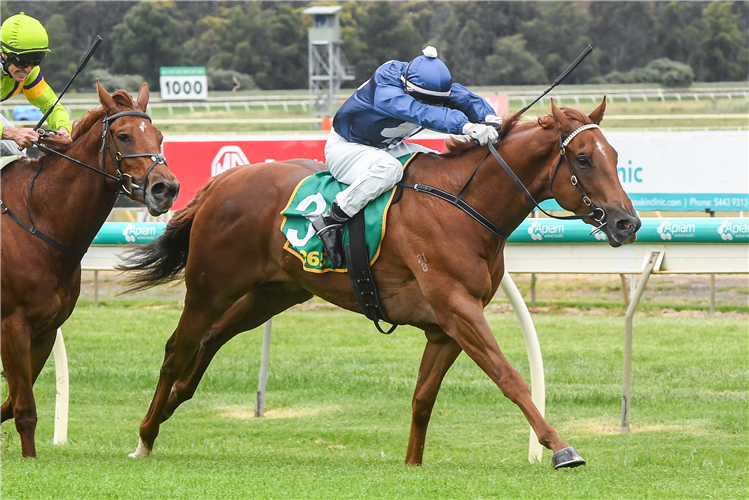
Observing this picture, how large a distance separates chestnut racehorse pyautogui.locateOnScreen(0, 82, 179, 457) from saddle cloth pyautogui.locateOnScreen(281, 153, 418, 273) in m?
0.78

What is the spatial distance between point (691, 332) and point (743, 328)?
0.57 metres

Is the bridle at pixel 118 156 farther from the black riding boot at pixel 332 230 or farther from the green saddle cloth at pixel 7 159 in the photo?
the black riding boot at pixel 332 230

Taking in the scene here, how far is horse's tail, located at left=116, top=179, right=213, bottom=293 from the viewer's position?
6012 mm

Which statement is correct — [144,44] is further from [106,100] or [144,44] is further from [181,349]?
[106,100]

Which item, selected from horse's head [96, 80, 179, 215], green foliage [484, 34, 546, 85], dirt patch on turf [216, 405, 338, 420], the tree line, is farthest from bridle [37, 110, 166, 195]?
green foliage [484, 34, 546, 85]

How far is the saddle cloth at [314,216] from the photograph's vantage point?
5.04m

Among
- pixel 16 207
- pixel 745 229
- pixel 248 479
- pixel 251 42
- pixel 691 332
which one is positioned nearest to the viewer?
pixel 248 479

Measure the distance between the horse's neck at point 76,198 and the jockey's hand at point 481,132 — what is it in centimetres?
182

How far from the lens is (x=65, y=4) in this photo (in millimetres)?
58406

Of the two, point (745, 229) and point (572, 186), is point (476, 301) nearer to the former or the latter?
point (572, 186)

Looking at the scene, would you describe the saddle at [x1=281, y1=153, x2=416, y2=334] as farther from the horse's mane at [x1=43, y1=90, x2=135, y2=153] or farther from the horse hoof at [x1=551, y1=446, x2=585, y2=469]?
the horse hoof at [x1=551, y1=446, x2=585, y2=469]

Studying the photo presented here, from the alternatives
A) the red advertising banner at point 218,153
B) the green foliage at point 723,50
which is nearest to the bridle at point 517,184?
the red advertising banner at point 218,153

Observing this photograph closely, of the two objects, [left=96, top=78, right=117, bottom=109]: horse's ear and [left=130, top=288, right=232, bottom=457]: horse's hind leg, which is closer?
[left=96, top=78, right=117, bottom=109]: horse's ear

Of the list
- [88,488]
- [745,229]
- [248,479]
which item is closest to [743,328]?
[745,229]
